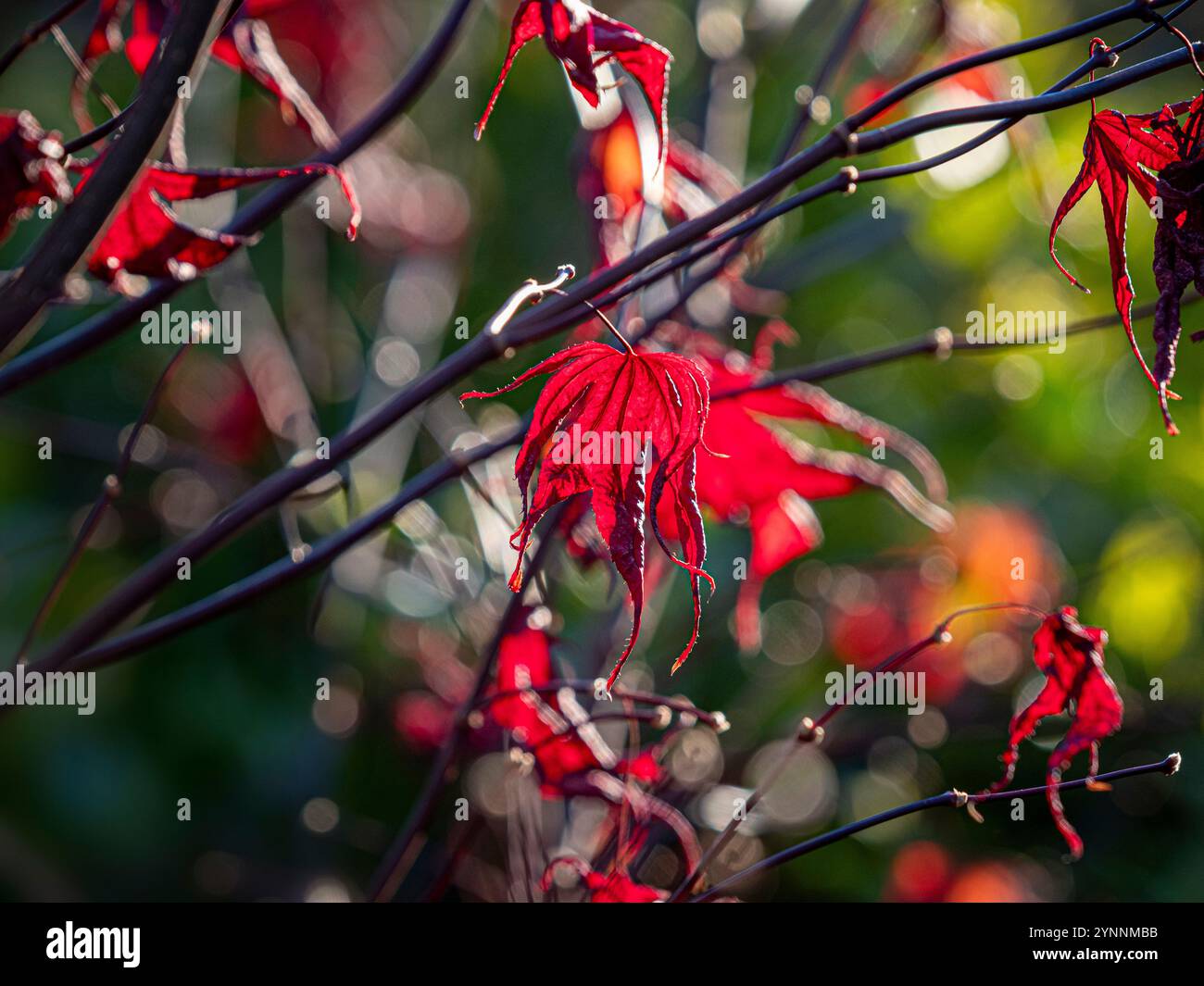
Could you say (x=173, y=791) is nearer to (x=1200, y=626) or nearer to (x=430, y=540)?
(x=430, y=540)

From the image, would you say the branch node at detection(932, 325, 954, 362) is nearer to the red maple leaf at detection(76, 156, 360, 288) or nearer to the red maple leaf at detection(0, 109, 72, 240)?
the red maple leaf at detection(76, 156, 360, 288)

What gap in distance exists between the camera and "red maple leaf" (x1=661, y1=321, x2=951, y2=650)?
2.30 ft

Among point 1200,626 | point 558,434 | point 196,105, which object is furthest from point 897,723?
point 196,105

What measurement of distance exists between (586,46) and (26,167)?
9.9 inches

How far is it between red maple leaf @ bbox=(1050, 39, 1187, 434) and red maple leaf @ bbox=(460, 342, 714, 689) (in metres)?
0.18

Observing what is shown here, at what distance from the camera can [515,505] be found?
1069mm

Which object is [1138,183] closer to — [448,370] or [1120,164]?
[1120,164]

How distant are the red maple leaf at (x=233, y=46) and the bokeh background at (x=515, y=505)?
578 mm

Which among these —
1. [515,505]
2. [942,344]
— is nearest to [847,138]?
[942,344]

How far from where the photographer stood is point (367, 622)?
1.44 meters
